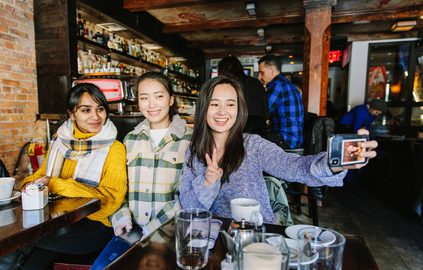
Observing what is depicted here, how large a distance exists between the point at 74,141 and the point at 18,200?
1.50 feet

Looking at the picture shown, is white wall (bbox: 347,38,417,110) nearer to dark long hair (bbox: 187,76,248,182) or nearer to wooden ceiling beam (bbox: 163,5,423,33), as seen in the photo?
wooden ceiling beam (bbox: 163,5,423,33)

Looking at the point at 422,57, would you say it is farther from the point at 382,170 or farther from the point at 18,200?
the point at 18,200

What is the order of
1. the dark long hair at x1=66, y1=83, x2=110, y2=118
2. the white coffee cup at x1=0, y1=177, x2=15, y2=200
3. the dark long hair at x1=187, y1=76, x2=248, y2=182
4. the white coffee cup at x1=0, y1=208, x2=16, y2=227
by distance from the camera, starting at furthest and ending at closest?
the dark long hair at x1=66, y1=83, x2=110, y2=118, the dark long hair at x1=187, y1=76, x2=248, y2=182, the white coffee cup at x1=0, y1=177, x2=15, y2=200, the white coffee cup at x1=0, y1=208, x2=16, y2=227

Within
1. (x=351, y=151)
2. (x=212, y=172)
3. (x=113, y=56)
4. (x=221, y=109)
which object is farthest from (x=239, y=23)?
(x=351, y=151)

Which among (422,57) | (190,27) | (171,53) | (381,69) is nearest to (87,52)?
(190,27)

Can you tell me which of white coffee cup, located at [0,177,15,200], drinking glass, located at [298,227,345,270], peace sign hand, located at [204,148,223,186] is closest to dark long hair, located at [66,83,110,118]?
white coffee cup, located at [0,177,15,200]

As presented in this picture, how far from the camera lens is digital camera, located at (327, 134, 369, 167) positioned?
93 cm

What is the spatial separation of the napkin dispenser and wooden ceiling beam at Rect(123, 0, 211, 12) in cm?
382

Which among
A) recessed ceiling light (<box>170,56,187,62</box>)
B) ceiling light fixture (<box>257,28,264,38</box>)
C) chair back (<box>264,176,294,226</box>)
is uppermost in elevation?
ceiling light fixture (<box>257,28,264,38</box>)

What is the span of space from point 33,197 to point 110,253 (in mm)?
420

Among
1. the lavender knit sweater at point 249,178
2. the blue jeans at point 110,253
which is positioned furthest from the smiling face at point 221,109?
the blue jeans at point 110,253

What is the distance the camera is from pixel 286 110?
311 cm

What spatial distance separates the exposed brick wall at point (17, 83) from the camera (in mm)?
3258

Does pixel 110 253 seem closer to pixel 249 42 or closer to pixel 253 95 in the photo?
pixel 253 95
